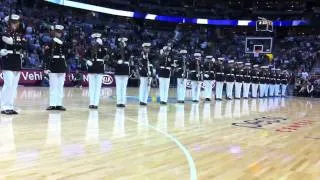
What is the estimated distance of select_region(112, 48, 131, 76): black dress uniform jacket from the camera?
14141 mm

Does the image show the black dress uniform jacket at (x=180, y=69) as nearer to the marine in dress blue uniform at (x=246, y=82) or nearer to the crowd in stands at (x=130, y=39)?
the marine in dress blue uniform at (x=246, y=82)

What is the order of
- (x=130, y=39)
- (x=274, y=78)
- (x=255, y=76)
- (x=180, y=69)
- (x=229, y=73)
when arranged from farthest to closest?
(x=130, y=39) < (x=274, y=78) < (x=255, y=76) < (x=229, y=73) < (x=180, y=69)

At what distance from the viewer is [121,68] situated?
14164 millimetres

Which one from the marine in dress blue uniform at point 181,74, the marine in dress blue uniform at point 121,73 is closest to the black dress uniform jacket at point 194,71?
the marine in dress blue uniform at point 181,74

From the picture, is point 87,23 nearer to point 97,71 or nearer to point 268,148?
point 97,71

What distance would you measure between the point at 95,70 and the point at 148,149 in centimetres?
656

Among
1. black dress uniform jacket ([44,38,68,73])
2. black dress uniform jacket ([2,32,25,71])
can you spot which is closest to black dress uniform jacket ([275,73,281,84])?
black dress uniform jacket ([44,38,68,73])

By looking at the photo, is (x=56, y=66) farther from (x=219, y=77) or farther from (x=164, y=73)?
(x=219, y=77)

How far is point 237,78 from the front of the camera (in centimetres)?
2433

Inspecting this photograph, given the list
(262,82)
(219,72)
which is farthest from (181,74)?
(262,82)

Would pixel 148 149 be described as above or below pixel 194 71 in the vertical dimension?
below

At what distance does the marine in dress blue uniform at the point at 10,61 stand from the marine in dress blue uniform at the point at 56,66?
128cm

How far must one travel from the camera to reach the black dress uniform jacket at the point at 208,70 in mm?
20812

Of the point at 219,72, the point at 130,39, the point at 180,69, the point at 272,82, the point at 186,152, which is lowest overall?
the point at 186,152
